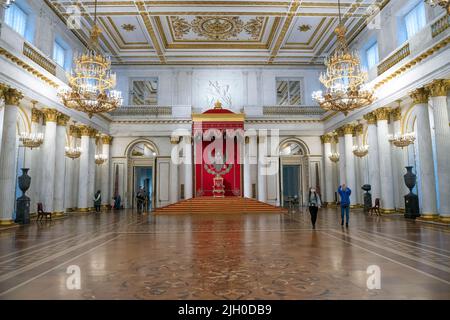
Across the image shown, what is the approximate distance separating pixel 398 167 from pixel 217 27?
8615 millimetres

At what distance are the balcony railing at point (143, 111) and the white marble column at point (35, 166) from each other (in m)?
4.88

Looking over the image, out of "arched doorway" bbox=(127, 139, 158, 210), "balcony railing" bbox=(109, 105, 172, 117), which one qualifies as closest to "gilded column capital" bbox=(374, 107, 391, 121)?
"balcony railing" bbox=(109, 105, 172, 117)

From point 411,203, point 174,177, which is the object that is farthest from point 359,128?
point 174,177

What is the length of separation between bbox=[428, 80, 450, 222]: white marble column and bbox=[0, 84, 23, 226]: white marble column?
34.2 ft

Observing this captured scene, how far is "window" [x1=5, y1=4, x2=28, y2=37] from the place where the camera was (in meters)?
8.32

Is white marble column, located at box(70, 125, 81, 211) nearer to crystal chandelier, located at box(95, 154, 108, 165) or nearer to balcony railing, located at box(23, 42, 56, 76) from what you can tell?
crystal chandelier, located at box(95, 154, 108, 165)

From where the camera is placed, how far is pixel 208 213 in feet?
35.9

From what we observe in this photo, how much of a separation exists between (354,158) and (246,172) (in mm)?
4849

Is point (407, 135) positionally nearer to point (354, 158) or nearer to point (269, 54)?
point (354, 158)

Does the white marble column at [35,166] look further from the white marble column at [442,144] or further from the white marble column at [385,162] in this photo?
the white marble column at [442,144]

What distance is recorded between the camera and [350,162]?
489 inches

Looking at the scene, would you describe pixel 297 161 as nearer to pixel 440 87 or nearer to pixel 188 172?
pixel 188 172

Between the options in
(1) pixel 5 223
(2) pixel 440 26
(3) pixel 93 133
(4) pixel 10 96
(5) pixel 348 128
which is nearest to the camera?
(2) pixel 440 26

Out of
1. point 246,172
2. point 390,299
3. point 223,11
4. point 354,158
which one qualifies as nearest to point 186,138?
point 246,172
